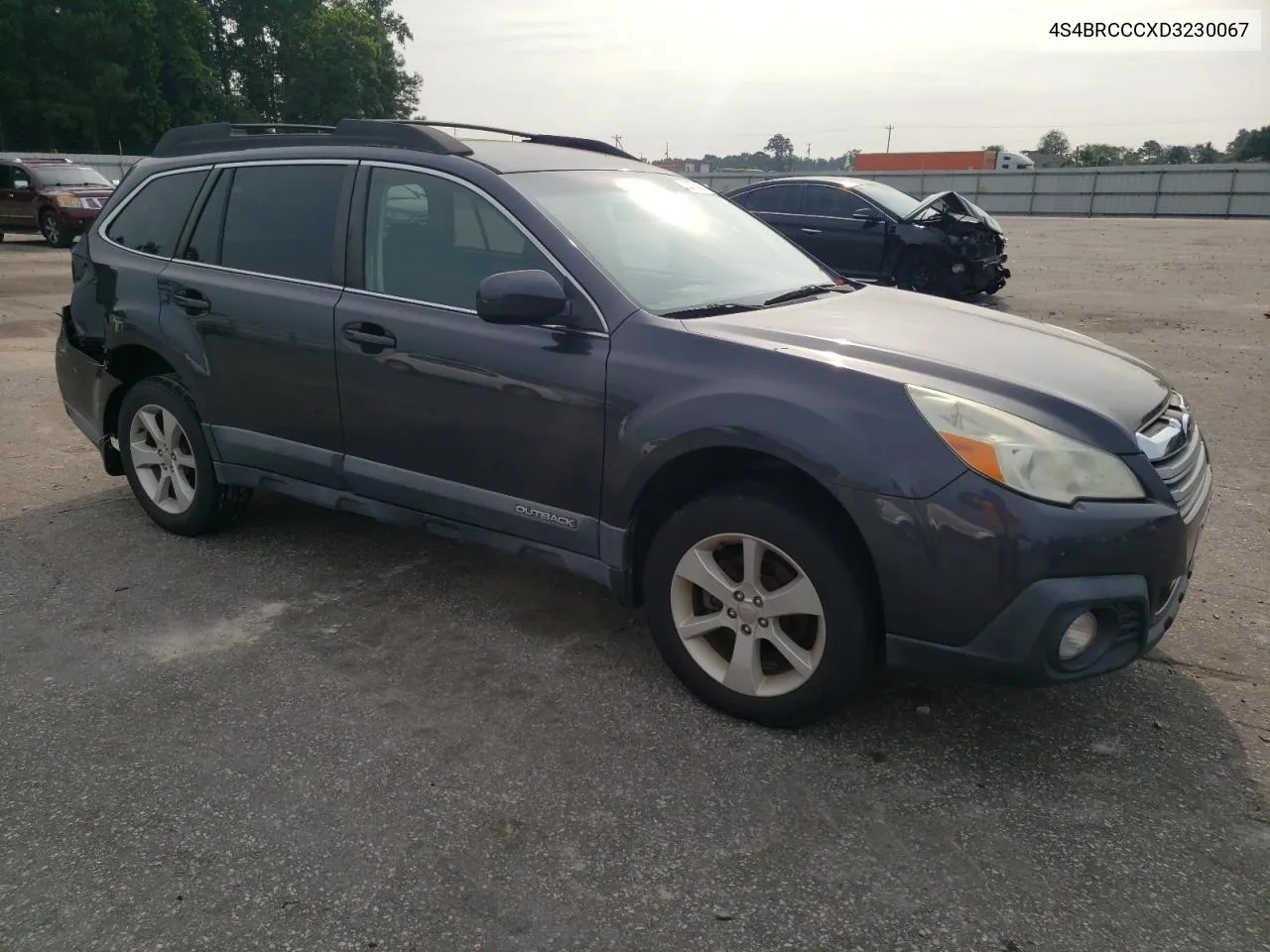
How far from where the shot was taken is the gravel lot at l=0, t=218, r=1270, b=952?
2.33 meters

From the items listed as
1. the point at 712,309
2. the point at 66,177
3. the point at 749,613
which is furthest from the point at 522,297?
the point at 66,177

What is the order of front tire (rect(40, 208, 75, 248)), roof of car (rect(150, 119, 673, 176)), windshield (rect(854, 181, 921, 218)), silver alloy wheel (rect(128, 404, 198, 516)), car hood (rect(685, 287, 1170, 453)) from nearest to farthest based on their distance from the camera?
car hood (rect(685, 287, 1170, 453)), roof of car (rect(150, 119, 673, 176)), silver alloy wheel (rect(128, 404, 198, 516)), windshield (rect(854, 181, 921, 218)), front tire (rect(40, 208, 75, 248))

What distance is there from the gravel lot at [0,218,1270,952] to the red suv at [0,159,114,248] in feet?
61.5

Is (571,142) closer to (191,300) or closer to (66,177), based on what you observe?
(191,300)

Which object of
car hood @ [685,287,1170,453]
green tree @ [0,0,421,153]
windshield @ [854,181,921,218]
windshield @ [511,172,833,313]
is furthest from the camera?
green tree @ [0,0,421,153]

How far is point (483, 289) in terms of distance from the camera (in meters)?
3.22

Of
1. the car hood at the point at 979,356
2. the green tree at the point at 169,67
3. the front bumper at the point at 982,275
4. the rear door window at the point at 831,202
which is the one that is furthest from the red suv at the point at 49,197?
the green tree at the point at 169,67

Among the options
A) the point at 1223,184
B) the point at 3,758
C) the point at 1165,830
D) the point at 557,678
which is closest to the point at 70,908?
the point at 3,758

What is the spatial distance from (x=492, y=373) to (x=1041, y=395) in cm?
175

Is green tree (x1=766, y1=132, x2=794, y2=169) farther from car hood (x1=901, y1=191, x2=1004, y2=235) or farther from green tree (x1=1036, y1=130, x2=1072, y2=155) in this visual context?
car hood (x1=901, y1=191, x2=1004, y2=235)

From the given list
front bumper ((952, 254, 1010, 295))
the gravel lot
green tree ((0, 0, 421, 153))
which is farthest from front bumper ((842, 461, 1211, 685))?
green tree ((0, 0, 421, 153))

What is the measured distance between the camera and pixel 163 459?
4.66 meters

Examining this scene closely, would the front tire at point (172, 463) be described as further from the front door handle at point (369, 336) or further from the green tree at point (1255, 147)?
the green tree at point (1255, 147)

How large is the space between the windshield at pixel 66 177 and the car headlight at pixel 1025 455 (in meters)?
22.3
